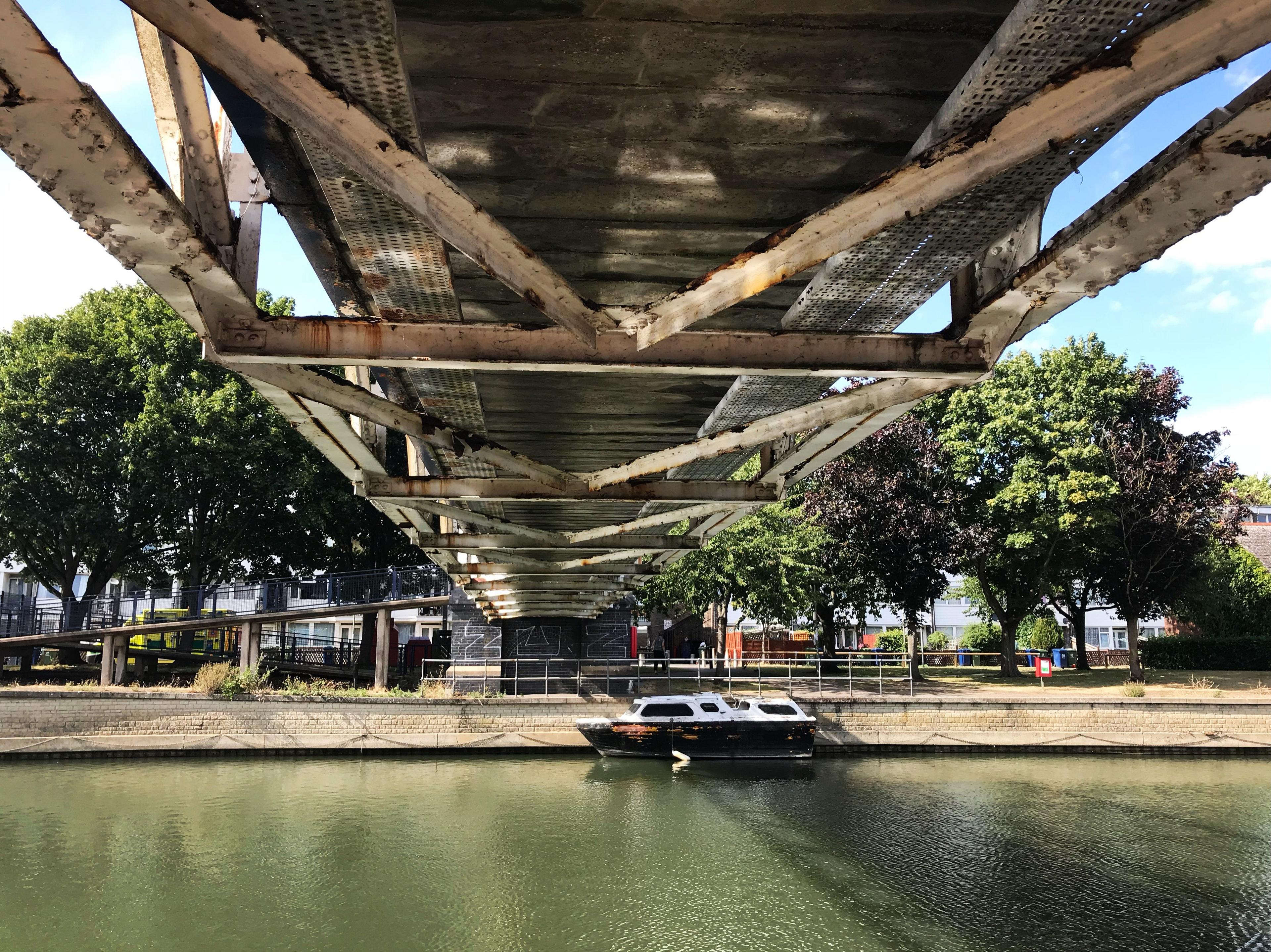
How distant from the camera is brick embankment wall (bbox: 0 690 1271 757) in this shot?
68.0ft

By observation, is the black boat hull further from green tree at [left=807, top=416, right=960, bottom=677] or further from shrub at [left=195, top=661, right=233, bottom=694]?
shrub at [left=195, top=661, right=233, bottom=694]

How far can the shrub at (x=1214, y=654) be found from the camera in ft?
110

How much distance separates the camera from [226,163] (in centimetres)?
369

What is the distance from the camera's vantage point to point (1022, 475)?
2833cm

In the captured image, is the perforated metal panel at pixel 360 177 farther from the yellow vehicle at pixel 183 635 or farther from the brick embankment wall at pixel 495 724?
the yellow vehicle at pixel 183 635

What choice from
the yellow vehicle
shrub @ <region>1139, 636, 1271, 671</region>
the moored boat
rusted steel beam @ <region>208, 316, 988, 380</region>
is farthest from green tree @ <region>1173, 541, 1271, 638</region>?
rusted steel beam @ <region>208, 316, 988, 380</region>

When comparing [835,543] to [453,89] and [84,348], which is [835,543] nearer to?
[84,348]

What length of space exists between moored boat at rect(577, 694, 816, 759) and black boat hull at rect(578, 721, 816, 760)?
11 mm

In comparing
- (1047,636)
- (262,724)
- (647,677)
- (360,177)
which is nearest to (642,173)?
(360,177)

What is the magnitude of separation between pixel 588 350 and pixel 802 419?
73.1 inches

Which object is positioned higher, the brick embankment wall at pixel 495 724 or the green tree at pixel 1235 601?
the green tree at pixel 1235 601

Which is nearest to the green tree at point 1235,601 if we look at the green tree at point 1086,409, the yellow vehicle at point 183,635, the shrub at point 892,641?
the green tree at point 1086,409

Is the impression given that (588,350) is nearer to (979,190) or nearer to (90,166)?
(979,190)

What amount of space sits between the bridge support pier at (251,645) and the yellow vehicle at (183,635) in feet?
3.50
